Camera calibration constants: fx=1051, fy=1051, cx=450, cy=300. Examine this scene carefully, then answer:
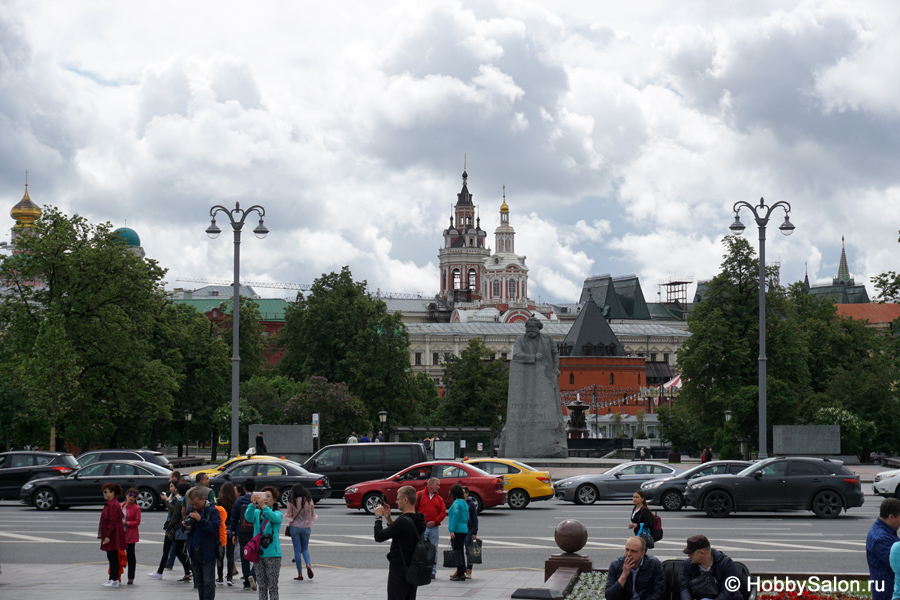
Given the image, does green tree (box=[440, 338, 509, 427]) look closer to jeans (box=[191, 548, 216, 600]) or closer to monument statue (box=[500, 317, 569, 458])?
monument statue (box=[500, 317, 569, 458])

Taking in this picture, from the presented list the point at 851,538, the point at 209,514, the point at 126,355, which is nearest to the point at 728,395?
the point at 126,355

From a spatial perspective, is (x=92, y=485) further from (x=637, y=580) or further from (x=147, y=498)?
(x=637, y=580)

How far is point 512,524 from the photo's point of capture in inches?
927

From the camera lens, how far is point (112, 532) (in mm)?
14898

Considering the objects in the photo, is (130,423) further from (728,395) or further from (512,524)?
(512,524)

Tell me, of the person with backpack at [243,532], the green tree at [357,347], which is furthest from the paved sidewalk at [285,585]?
the green tree at [357,347]

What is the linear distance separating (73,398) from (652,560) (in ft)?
121

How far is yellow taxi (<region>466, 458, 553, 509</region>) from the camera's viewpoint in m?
27.8

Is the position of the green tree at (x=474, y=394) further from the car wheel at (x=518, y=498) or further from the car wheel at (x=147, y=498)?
the car wheel at (x=147, y=498)

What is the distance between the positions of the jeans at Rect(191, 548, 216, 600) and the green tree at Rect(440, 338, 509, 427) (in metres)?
71.1

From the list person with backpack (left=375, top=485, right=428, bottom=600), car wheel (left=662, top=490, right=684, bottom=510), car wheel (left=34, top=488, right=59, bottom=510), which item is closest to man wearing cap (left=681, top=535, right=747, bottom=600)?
person with backpack (left=375, top=485, right=428, bottom=600)

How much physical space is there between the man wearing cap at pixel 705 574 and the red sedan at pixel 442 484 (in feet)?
51.9

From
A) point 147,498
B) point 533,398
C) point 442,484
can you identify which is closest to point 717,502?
point 442,484

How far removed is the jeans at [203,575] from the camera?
12500mm
